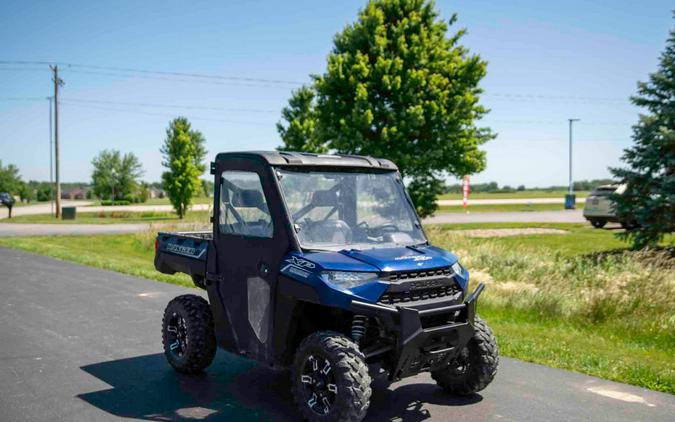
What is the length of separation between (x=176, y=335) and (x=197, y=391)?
91cm

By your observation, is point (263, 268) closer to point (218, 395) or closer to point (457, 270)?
point (218, 395)

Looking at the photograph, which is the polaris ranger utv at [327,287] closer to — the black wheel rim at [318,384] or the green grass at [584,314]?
the black wheel rim at [318,384]

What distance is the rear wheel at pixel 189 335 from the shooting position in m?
6.57

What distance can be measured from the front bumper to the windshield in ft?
2.71

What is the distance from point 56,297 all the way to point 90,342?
4.02m

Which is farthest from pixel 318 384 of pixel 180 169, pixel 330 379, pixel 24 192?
pixel 24 192

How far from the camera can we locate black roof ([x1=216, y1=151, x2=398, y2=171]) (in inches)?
225

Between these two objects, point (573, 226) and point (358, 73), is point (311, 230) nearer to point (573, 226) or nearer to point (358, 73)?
point (358, 73)

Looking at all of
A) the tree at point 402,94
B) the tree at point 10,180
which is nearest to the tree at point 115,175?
the tree at point 10,180

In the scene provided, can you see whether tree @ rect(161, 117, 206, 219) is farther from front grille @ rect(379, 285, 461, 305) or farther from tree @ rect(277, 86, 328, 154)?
front grille @ rect(379, 285, 461, 305)

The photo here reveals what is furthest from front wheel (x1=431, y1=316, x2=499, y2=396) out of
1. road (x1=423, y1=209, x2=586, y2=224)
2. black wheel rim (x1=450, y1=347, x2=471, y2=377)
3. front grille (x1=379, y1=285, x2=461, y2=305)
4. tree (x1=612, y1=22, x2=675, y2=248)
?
road (x1=423, y1=209, x2=586, y2=224)

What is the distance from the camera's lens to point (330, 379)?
4.95 m

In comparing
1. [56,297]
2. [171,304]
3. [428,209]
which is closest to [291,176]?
[171,304]

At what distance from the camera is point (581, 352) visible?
7.92 metres
